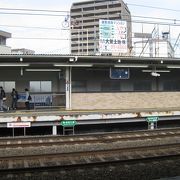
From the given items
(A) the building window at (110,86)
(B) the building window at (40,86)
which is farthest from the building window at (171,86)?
(B) the building window at (40,86)

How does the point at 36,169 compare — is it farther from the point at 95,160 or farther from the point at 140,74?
the point at 140,74

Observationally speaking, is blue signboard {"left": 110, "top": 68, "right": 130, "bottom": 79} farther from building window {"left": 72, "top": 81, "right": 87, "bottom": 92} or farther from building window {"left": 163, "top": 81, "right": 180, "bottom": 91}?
building window {"left": 163, "top": 81, "right": 180, "bottom": 91}

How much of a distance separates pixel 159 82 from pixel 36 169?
1920cm

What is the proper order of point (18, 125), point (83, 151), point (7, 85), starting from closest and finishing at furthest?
point (83, 151), point (18, 125), point (7, 85)

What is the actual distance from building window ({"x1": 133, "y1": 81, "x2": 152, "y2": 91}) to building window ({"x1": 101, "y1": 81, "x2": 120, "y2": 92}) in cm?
145

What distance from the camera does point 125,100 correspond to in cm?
2498

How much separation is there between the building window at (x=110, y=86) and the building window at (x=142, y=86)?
57.1 inches

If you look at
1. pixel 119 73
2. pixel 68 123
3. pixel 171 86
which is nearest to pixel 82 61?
pixel 119 73

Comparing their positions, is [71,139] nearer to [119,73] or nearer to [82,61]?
[82,61]

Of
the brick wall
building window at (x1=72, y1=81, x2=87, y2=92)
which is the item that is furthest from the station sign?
building window at (x1=72, y1=81, x2=87, y2=92)

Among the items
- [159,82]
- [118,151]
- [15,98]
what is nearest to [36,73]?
[15,98]

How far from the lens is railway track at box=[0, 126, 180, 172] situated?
11.9 metres

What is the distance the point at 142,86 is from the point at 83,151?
15.8m

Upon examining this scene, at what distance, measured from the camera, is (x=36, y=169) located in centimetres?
1089
